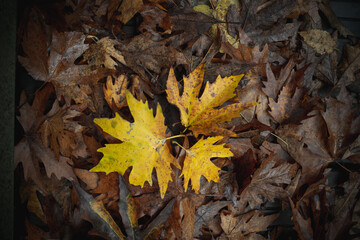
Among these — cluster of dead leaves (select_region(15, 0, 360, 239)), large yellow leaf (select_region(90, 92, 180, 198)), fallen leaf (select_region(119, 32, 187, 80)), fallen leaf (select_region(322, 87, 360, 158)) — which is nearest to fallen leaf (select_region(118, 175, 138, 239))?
cluster of dead leaves (select_region(15, 0, 360, 239))

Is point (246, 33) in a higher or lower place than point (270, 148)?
higher

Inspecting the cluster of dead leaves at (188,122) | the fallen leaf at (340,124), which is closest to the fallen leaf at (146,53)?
the cluster of dead leaves at (188,122)

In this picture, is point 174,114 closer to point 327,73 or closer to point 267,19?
point 267,19

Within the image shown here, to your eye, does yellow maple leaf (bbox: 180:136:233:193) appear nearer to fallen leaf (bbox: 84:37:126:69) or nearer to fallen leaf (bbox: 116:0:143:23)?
fallen leaf (bbox: 84:37:126:69)

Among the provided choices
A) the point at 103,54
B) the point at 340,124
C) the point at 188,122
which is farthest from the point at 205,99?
the point at 340,124

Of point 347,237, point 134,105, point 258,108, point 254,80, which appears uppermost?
point 134,105

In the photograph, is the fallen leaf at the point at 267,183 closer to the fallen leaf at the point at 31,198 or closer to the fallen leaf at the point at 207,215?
the fallen leaf at the point at 207,215

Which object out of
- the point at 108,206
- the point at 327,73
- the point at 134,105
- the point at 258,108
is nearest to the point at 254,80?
the point at 258,108
